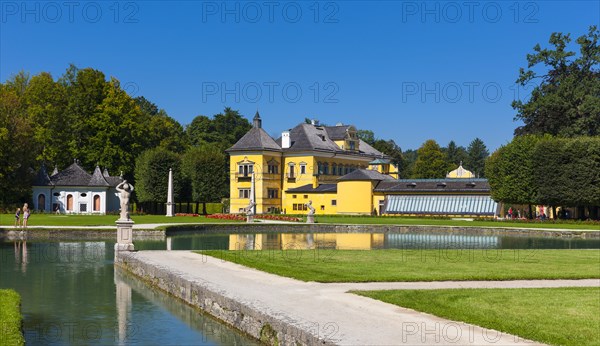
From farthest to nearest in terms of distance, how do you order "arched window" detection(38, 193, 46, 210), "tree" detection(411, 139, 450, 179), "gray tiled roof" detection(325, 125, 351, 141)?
"tree" detection(411, 139, 450, 179)
"gray tiled roof" detection(325, 125, 351, 141)
"arched window" detection(38, 193, 46, 210)

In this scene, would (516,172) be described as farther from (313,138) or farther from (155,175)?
(155,175)

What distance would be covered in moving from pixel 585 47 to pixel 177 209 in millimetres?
43165

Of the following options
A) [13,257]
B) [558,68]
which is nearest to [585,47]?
[558,68]

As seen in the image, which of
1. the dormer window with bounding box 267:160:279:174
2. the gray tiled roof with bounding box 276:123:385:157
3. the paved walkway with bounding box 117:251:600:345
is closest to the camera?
the paved walkway with bounding box 117:251:600:345

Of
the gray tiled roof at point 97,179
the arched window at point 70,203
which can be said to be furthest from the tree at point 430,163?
the arched window at point 70,203

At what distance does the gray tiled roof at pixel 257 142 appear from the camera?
67.3 meters

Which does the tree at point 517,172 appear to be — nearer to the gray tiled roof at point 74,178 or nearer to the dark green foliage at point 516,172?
the dark green foliage at point 516,172

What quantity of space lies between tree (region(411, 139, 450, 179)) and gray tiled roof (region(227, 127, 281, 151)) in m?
32.3

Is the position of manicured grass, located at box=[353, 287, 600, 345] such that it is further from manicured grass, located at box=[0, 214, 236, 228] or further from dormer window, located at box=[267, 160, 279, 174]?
dormer window, located at box=[267, 160, 279, 174]

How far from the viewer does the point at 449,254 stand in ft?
72.7

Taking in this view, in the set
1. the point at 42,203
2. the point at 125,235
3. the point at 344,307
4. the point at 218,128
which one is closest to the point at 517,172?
the point at 125,235

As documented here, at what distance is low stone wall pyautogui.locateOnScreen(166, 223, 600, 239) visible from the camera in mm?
37000

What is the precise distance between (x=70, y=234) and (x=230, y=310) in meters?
22.4

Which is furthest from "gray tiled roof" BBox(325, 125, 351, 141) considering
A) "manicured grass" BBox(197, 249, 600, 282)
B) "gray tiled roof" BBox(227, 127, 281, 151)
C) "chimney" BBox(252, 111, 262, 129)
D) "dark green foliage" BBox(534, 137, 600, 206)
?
"manicured grass" BBox(197, 249, 600, 282)
